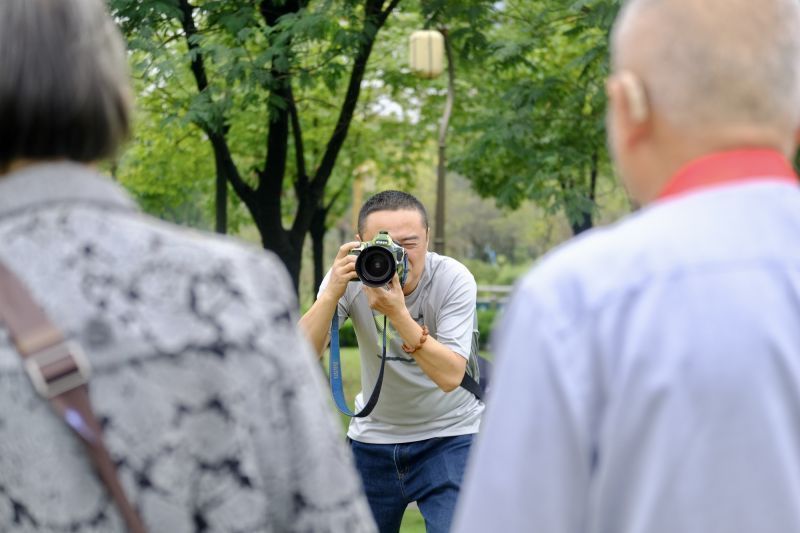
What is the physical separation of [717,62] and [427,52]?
954 cm

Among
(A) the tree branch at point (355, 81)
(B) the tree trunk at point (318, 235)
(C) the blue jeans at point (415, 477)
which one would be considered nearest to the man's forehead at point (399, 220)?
(C) the blue jeans at point (415, 477)

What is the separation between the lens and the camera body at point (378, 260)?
456 cm

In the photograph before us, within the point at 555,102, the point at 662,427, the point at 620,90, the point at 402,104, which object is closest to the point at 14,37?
the point at 620,90

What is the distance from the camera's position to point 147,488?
1518mm

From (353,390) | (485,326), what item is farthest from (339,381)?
(485,326)

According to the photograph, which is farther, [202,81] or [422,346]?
[202,81]

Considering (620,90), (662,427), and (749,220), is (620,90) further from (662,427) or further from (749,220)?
(662,427)

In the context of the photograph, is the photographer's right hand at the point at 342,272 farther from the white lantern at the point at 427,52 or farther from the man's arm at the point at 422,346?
the white lantern at the point at 427,52

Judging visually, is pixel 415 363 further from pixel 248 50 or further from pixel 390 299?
pixel 248 50

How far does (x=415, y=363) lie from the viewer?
15.5ft

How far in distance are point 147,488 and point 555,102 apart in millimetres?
10006

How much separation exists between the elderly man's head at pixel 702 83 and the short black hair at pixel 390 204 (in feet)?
10.8

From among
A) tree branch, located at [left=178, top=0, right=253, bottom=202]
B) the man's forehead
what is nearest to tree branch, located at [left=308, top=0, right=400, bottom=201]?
tree branch, located at [left=178, top=0, right=253, bottom=202]

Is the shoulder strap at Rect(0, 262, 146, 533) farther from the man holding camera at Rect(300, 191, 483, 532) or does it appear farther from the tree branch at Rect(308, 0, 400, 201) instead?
the tree branch at Rect(308, 0, 400, 201)
